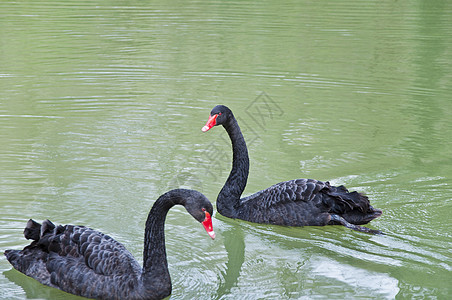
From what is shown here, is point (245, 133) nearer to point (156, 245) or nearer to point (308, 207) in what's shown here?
point (308, 207)

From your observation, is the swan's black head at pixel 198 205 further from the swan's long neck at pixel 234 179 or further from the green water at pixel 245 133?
the swan's long neck at pixel 234 179

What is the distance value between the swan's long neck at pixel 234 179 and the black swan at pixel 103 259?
57.4 inches

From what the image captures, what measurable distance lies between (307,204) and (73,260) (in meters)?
1.93

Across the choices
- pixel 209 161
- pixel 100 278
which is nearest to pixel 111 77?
pixel 209 161

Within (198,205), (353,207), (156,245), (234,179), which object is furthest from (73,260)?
(353,207)

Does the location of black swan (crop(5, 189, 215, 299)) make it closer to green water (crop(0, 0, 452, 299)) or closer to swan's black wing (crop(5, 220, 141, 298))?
swan's black wing (crop(5, 220, 141, 298))

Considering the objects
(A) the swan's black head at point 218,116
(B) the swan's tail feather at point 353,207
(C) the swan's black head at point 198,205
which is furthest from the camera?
(A) the swan's black head at point 218,116

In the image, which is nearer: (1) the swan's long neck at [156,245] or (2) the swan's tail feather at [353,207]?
(1) the swan's long neck at [156,245]

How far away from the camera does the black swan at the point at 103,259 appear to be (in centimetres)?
367

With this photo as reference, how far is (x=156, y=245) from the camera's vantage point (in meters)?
3.70

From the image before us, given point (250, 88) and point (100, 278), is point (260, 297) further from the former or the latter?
point (250, 88)

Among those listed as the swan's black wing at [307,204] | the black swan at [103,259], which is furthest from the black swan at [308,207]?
the black swan at [103,259]

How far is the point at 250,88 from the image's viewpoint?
9.37 meters

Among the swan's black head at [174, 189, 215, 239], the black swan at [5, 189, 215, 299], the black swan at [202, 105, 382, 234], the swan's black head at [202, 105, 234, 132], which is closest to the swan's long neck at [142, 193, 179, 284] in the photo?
the black swan at [5, 189, 215, 299]
